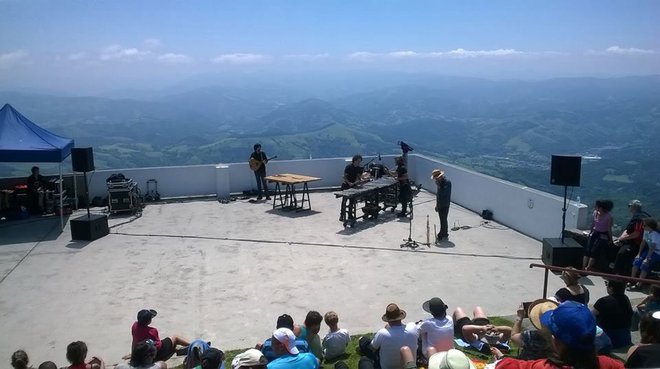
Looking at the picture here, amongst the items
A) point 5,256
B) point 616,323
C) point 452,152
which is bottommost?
point 452,152

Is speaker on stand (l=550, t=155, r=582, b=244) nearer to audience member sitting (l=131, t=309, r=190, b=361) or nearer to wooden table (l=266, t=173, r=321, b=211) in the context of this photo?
wooden table (l=266, t=173, r=321, b=211)

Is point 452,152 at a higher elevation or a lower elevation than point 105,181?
lower

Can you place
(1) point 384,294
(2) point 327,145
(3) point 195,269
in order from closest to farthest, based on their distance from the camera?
(1) point 384,294 < (3) point 195,269 < (2) point 327,145

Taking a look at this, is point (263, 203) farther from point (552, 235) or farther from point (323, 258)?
point (552, 235)

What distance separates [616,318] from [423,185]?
11.1 metres

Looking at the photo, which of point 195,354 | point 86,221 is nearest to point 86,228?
point 86,221

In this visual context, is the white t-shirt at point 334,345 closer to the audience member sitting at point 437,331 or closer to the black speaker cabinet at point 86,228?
the audience member sitting at point 437,331

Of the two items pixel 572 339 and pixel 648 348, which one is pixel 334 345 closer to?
pixel 648 348

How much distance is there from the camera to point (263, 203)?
581 inches

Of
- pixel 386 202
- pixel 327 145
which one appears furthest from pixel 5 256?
pixel 327 145

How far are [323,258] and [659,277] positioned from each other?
5.38 m

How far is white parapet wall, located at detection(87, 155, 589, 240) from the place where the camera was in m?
10.7

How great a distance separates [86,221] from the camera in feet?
36.3

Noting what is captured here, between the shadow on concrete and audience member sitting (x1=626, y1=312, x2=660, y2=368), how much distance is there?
36.6 ft
